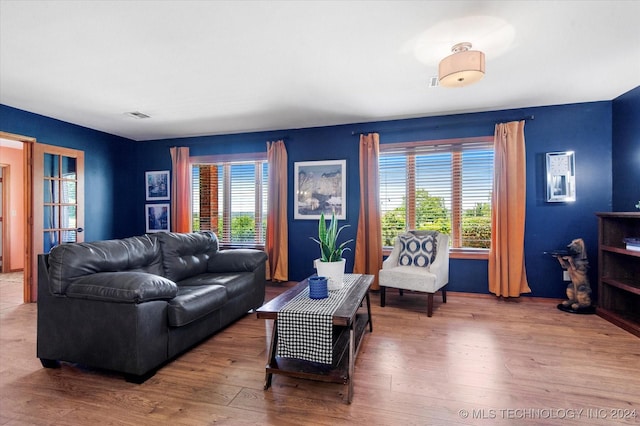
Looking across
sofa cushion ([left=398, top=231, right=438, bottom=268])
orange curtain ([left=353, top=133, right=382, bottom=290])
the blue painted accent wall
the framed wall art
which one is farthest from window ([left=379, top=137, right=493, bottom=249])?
the blue painted accent wall

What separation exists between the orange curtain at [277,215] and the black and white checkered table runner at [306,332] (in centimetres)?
260

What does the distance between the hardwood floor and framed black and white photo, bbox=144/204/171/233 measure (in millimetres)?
→ 2482

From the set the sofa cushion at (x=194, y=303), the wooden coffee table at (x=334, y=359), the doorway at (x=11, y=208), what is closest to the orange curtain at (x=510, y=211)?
the wooden coffee table at (x=334, y=359)

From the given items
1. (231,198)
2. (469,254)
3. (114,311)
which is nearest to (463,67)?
(469,254)

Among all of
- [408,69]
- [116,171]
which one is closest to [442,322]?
[408,69]

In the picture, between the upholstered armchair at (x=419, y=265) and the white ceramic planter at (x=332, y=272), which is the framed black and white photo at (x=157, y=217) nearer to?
the upholstered armchair at (x=419, y=265)

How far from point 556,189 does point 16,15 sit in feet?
16.6

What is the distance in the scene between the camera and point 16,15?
6.47 ft

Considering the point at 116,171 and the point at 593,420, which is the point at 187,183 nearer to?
the point at 116,171

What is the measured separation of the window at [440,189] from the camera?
157 inches

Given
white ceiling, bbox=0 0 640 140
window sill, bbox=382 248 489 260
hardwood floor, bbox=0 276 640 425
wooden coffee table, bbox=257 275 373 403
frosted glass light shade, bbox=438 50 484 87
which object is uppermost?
white ceiling, bbox=0 0 640 140

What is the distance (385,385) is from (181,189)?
4.30 m

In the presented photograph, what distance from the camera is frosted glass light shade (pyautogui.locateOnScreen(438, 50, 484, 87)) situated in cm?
216

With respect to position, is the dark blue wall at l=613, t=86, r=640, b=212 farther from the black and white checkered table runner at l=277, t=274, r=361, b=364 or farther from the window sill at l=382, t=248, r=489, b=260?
the black and white checkered table runner at l=277, t=274, r=361, b=364
